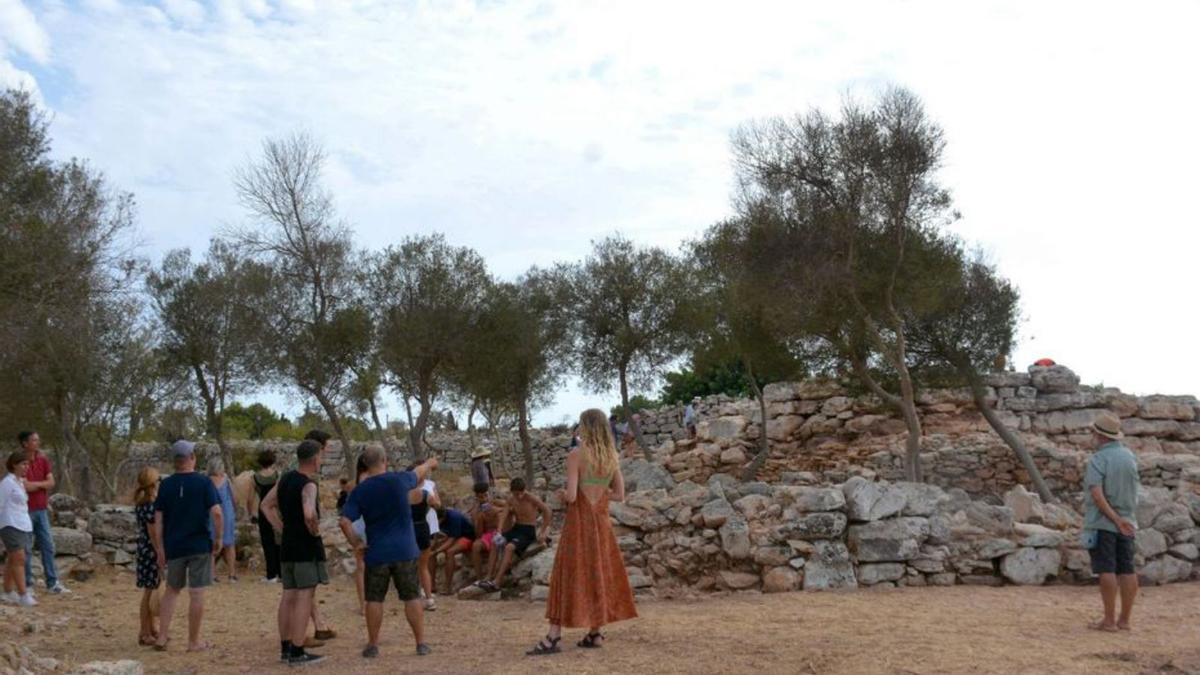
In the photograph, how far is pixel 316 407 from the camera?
27.6m

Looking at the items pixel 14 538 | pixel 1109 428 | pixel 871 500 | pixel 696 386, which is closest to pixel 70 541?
pixel 14 538

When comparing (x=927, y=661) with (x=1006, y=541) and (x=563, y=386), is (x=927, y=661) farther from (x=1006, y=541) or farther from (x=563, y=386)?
(x=563, y=386)

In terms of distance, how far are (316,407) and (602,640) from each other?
67.1ft

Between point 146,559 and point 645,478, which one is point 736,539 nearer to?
point 146,559

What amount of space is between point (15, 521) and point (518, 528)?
5.12 metres

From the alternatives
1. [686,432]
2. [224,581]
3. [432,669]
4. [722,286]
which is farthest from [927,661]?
[686,432]

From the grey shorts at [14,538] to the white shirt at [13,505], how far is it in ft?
0.20

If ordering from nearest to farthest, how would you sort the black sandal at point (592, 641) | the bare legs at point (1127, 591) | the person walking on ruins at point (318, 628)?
the black sandal at point (592, 641) → the bare legs at point (1127, 591) → the person walking on ruins at point (318, 628)

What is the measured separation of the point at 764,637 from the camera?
8.59 metres

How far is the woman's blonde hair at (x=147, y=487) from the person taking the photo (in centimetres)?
1016

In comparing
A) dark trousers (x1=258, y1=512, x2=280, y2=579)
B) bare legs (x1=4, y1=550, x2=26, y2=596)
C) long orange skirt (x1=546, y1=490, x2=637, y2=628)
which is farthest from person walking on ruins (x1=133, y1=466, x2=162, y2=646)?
long orange skirt (x1=546, y1=490, x2=637, y2=628)

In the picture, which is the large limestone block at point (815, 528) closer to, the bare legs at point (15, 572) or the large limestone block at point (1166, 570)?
the large limestone block at point (1166, 570)

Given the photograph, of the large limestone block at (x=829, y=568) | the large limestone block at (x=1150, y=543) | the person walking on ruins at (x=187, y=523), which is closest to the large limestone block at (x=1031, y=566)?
the large limestone block at (x=1150, y=543)

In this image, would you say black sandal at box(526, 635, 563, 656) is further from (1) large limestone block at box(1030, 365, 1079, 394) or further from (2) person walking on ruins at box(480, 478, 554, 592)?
(1) large limestone block at box(1030, 365, 1079, 394)
